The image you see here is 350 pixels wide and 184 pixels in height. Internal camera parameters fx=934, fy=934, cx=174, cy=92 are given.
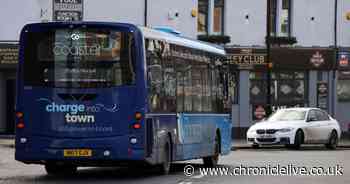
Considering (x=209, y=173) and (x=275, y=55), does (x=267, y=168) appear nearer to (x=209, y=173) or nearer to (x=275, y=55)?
(x=209, y=173)

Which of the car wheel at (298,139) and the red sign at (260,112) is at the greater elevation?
the red sign at (260,112)

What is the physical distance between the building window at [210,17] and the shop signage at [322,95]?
536 cm

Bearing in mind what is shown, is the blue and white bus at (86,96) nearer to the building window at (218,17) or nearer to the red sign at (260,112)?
the red sign at (260,112)

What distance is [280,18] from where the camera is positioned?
4416cm

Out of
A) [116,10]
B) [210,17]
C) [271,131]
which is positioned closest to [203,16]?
[210,17]

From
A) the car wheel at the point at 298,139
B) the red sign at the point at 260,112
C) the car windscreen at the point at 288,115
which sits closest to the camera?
the car wheel at the point at 298,139

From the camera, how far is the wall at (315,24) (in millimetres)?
44344

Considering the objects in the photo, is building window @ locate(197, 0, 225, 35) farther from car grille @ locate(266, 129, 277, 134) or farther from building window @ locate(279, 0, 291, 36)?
car grille @ locate(266, 129, 277, 134)

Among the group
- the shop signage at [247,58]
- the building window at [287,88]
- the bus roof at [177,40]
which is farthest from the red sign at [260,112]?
the bus roof at [177,40]

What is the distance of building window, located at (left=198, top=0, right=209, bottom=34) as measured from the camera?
4338 cm

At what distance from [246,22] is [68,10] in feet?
40.5

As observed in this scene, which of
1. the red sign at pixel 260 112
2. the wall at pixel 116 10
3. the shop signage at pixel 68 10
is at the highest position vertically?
the wall at pixel 116 10

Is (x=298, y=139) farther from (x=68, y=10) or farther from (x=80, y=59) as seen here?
(x=80, y=59)

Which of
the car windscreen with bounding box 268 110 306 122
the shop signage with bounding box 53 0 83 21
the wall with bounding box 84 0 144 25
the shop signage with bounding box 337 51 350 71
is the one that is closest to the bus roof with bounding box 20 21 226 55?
the shop signage with bounding box 53 0 83 21
